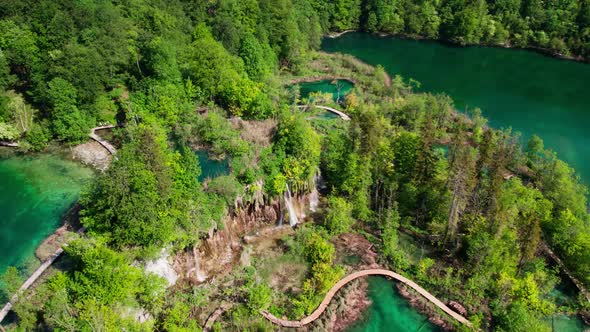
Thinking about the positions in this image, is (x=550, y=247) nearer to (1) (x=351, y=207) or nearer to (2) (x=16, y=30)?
(1) (x=351, y=207)

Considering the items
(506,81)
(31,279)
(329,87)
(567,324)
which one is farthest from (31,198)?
(506,81)

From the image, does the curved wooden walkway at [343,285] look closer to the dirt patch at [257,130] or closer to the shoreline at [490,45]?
the dirt patch at [257,130]

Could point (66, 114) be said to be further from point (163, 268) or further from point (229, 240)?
point (229, 240)

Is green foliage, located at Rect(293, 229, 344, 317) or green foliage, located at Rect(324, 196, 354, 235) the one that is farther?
green foliage, located at Rect(324, 196, 354, 235)

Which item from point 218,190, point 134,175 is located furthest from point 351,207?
point 134,175

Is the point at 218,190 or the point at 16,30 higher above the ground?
the point at 16,30

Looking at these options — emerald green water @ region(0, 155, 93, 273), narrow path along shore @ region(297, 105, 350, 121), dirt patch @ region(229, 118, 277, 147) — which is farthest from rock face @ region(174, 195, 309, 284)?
narrow path along shore @ region(297, 105, 350, 121)

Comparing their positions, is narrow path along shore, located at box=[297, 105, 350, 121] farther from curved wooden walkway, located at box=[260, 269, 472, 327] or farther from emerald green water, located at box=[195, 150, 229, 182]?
curved wooden walkway, located at box=[260, 269, 472, 327]
